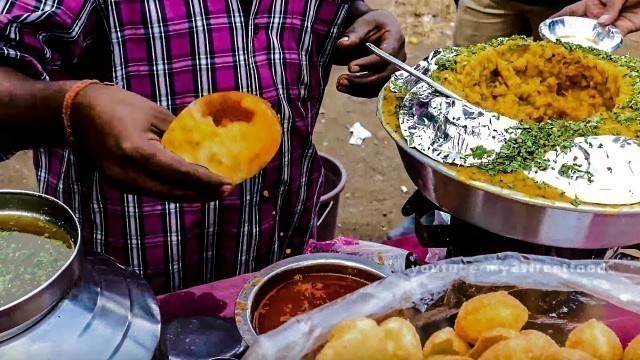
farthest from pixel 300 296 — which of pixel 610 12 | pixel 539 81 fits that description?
pixel 610 12

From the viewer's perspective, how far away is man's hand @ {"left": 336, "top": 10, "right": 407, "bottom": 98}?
149cm

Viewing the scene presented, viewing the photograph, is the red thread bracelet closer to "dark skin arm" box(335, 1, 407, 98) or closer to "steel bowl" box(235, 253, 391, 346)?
"steel bowl" box(235, 253, 391, 346)

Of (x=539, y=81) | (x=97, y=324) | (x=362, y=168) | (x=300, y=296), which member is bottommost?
(x=362, y=168)

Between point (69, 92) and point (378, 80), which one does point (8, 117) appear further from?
point (378, 80)

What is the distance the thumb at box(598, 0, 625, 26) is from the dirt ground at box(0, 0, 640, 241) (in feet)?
4.77

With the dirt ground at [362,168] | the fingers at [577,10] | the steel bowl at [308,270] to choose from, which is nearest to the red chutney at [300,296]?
the steel bowl at [308,270]

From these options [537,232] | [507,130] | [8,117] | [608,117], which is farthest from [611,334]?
[8,117]

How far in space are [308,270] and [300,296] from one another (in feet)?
0.20

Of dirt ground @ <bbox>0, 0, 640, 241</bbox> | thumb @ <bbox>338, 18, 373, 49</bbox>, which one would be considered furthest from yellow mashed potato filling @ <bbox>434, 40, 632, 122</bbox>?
dirt ground @ <bbox>0, 0, 640, 241</bbox>

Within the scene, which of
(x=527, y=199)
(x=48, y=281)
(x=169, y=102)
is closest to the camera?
(x=48, y=281)

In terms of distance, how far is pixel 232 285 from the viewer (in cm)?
142

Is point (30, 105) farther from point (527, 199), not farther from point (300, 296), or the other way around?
point (527, 199)

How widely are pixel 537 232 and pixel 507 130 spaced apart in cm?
21

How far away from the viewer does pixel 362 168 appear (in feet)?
11.4
